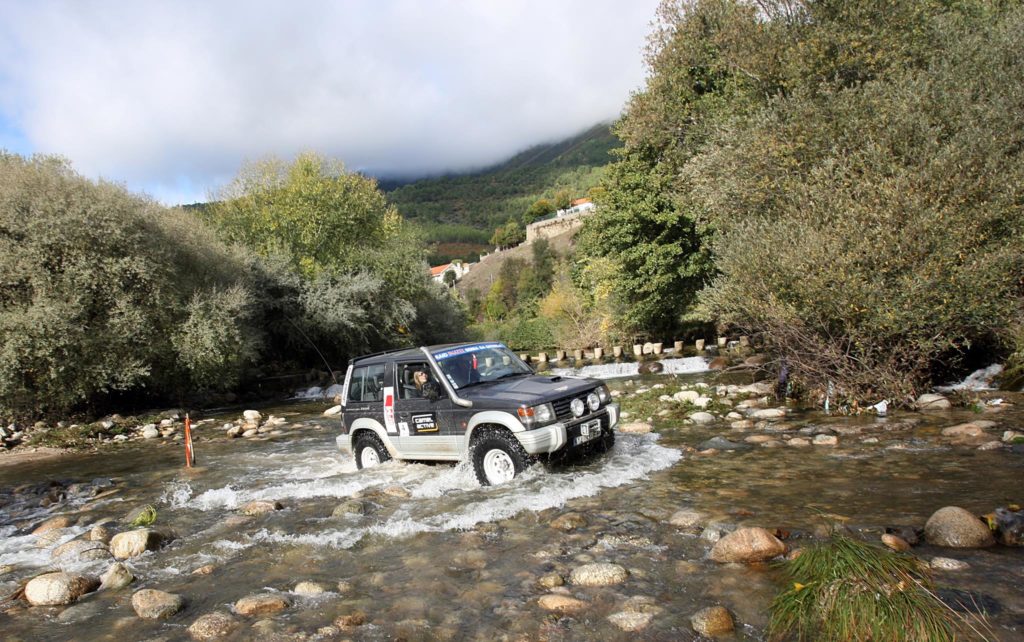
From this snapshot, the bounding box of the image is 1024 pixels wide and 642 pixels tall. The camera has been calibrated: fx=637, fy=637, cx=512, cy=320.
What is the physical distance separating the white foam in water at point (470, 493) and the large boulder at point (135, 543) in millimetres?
1221


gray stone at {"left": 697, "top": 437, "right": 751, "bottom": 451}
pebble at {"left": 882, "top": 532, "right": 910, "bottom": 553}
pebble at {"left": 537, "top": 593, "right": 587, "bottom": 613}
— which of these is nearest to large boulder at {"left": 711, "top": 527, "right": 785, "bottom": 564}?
pebble at {"left": 882, "top": 532, "right": 910, "bottom": 553}

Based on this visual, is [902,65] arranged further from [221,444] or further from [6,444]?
[6,444]

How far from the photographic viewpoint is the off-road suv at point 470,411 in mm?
9078

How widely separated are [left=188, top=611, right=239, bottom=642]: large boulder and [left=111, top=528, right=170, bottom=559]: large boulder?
2887mm

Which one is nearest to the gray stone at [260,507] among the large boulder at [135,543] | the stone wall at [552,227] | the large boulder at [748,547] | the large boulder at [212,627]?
the large boulder at [135,543]

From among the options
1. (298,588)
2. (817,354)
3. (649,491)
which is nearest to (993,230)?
(817,354)

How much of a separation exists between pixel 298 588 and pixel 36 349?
18804 millimetres

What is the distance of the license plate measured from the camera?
9.39m

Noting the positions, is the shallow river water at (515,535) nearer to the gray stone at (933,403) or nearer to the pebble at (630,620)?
the pebble at (630,620)

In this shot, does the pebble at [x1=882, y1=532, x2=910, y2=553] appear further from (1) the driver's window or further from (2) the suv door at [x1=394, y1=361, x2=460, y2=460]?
(1) the driver's window

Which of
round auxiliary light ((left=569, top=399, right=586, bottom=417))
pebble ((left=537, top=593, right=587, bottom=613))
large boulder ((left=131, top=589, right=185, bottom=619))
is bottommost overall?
pebble ((left=537, top=593, right=587, bottom=613))

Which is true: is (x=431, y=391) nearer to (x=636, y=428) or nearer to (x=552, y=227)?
(x=636, y=428)

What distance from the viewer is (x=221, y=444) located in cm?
1773

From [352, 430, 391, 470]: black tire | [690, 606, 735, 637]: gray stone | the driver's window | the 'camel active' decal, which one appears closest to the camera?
[690, 606, 735, 637]: gray stone
